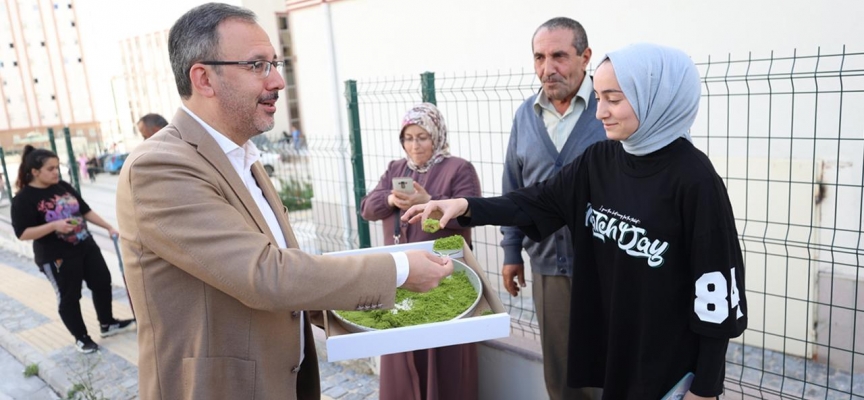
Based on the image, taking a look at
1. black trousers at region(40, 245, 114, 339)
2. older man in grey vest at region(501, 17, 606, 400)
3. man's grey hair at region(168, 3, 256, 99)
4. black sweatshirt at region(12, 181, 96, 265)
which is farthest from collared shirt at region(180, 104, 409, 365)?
black trousers at region(40, 245, 114, 339)

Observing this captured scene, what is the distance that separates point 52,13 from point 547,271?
61220mm

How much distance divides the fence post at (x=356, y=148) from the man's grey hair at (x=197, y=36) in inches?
116

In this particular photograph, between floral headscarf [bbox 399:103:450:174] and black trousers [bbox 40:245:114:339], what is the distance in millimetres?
4034

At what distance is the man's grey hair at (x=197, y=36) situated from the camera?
184cm

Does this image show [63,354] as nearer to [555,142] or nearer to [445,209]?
[445,209]

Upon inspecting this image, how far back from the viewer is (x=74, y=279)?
570 centimetres

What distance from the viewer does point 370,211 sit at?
362 centimetres

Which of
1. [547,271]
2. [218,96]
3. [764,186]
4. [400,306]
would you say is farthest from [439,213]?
[764,186]

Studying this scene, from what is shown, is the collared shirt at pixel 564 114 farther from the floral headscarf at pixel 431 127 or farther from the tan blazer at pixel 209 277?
the tan blazer at pixel 209 277

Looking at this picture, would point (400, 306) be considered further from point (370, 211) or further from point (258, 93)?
point (370, 211)

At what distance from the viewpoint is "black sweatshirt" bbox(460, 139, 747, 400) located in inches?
70.0

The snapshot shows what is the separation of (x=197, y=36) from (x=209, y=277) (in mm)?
772

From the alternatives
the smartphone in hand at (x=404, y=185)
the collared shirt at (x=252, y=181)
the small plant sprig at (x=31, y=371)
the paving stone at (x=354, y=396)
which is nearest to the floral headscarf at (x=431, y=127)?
the smartphone in hand at (x=404, y=185)

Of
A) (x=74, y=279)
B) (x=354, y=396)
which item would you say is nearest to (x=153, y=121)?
(x=74, y=279)
